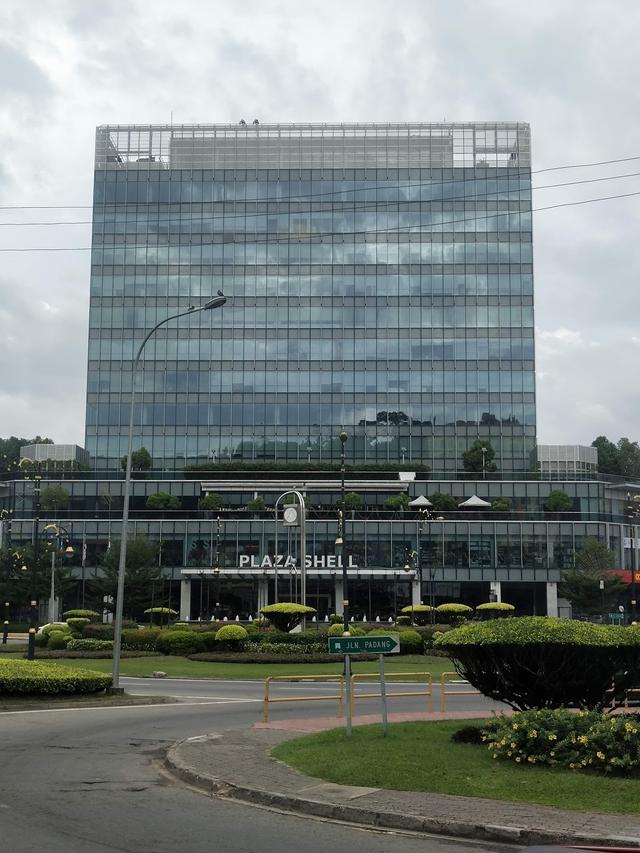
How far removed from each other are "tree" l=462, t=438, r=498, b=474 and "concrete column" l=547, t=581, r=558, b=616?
1508cm

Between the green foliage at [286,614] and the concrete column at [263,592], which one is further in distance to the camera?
the concrete column at [263,592]

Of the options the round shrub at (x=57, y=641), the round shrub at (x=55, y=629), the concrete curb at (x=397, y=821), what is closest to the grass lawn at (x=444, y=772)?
the concrete curb at (x=397, y=821)

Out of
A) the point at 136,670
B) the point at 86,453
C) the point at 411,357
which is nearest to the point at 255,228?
the point at 411,357

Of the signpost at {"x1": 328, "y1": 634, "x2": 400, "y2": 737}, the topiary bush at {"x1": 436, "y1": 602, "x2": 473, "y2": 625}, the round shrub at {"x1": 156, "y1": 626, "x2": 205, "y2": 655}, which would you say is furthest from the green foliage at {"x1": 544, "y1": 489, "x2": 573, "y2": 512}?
the signpost at {"x1": 328, "y1": 634, "x2": 400, "y2": 737}

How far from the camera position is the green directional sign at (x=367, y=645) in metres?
17.5

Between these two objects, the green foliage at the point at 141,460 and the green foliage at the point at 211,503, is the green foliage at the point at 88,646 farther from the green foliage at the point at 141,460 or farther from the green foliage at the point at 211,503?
the green foliage at the point at 141,460

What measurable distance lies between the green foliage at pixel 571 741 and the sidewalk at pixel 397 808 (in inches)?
90.0

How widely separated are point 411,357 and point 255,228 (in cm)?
2343

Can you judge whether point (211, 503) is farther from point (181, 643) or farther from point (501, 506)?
point (181, 643)

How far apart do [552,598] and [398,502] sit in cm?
1669

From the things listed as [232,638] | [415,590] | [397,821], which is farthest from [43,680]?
[415,590]

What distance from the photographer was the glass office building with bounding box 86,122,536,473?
107250 mm

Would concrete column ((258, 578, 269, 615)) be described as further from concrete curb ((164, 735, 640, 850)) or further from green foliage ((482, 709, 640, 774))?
concrete curb ((164, 735, 640, 850))

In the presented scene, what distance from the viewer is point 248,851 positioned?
10.4 metres
